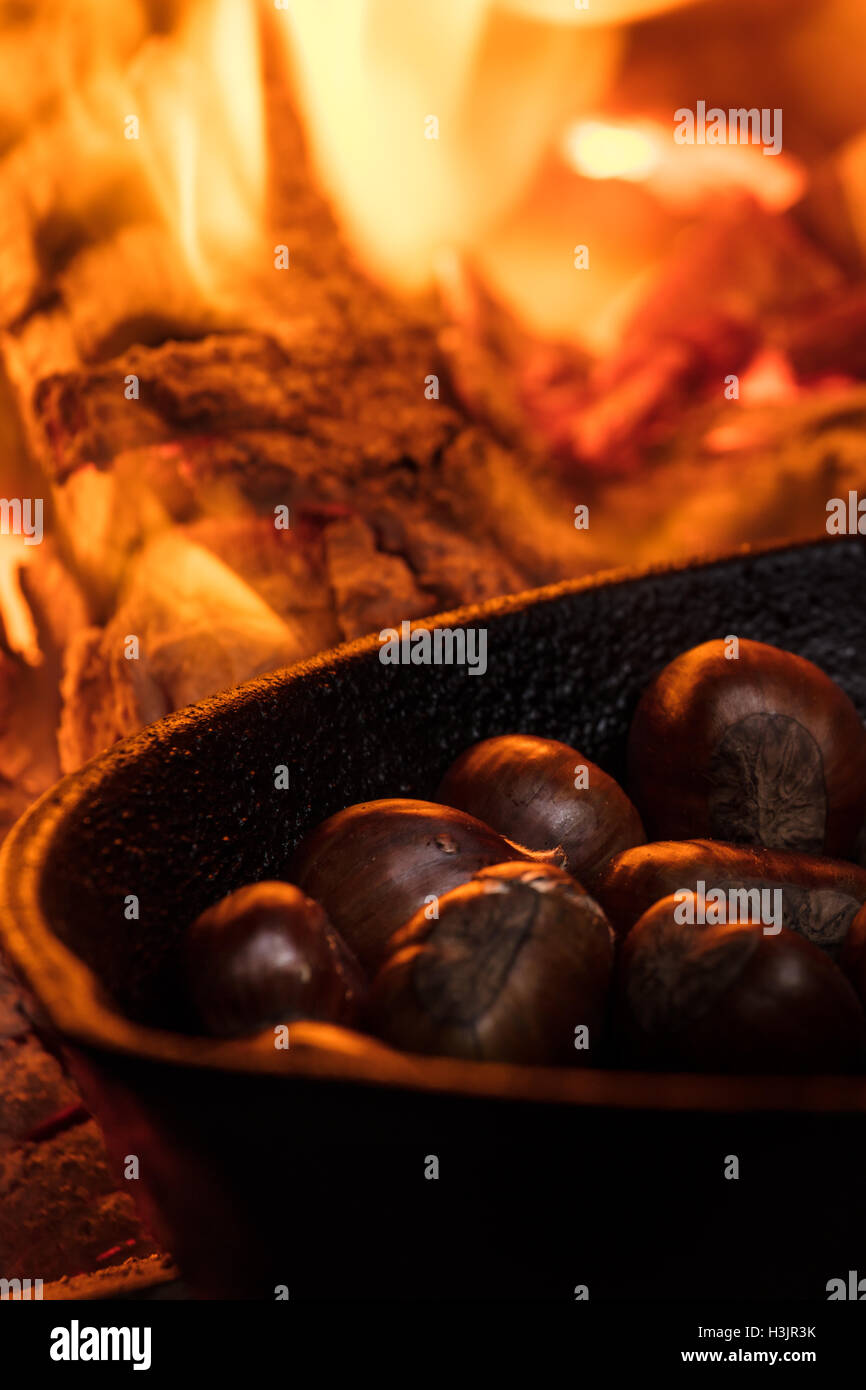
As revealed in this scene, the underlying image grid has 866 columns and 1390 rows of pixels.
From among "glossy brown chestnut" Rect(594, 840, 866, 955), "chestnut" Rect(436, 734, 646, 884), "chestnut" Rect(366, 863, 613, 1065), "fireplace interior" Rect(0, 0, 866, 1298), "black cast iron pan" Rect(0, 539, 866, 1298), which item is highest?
"fireplace interior" Rect(0, 0, 866, 1298)

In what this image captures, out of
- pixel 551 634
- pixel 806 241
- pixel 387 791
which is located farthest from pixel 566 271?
pixel 387 791

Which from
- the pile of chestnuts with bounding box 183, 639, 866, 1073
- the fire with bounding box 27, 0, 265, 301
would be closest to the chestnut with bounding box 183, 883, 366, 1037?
the pile of chestnuts with bounding box 183, 639, 866, 1073

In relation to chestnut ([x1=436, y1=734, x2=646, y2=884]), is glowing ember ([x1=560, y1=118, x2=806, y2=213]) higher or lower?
higher

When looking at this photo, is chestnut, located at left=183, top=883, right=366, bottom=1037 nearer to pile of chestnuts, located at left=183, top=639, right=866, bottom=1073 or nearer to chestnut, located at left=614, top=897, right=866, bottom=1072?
pile of chestnuts, located at left=183, top=639, right=866, bottom=1073

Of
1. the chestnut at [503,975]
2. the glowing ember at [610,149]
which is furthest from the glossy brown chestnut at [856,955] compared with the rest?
the glowing ember at [610,149]

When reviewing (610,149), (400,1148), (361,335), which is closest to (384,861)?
(400,1148)

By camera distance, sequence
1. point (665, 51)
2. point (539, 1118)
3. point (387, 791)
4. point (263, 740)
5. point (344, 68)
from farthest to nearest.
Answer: point (665, 51) < point (344, 68) < point (387, 791) < point (263, 740) < point (539, 1118)
